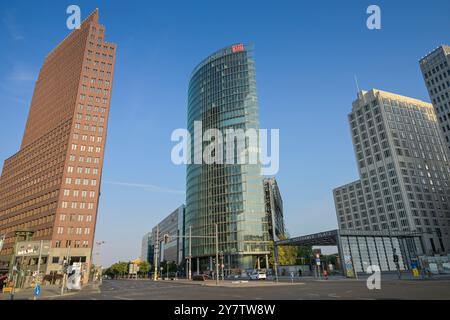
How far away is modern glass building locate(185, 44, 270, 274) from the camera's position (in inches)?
3812

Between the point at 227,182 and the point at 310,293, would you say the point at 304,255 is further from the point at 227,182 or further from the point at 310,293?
the point at 310,293

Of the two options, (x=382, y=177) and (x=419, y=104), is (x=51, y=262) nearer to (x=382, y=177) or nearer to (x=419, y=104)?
(x=382, y=177)

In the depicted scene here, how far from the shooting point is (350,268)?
167 feet

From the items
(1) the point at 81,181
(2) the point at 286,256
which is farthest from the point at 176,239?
(2) the point at 286,256

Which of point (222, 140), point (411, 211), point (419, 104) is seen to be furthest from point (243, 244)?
point (419, 104)

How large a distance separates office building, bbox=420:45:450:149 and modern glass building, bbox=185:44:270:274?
224 ft

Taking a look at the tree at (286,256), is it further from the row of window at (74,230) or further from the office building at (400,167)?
the row of window at (74,230)

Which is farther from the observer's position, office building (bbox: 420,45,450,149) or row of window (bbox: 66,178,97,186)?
office building (bbox: 420,45,450,149)

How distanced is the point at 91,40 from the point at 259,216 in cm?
8598

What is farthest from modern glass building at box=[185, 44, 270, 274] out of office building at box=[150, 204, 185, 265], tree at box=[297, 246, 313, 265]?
office building at box=[150, 204, 185, 265]

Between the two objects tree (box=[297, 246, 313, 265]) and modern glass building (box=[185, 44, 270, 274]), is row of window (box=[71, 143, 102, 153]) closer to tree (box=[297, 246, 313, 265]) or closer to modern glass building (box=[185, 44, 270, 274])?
modern glass building (box=[185, 44, 270, 274])

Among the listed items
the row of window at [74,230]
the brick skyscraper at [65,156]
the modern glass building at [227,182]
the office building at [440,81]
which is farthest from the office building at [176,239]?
the office building at [440,81]

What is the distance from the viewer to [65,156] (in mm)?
91438

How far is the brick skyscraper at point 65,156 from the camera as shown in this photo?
86.4 m
